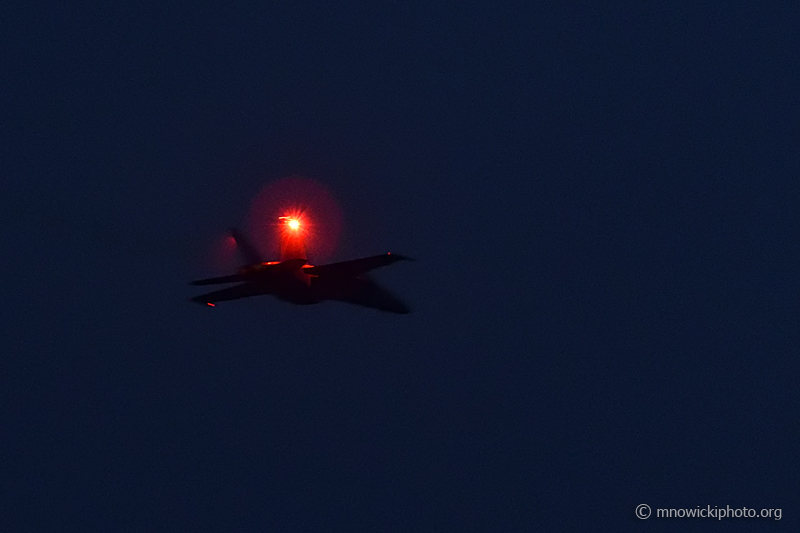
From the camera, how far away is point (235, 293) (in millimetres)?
55938

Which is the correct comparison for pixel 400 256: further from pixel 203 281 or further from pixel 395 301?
pixel 395 301

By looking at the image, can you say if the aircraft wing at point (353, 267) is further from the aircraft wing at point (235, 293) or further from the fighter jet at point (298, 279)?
the aircraft wing at point (235, 293)

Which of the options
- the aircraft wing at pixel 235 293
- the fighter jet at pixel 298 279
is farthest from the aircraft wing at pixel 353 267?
the aircraft wing at pixel 235 293

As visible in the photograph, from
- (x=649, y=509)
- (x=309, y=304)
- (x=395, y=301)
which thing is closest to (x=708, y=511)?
(x=649, y=509)

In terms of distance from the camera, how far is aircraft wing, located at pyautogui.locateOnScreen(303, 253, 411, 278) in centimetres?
4831

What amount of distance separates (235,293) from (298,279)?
4.31m

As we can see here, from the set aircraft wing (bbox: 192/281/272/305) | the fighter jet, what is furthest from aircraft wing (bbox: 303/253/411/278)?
aircraft wing (bbox: 192/281/272/305)

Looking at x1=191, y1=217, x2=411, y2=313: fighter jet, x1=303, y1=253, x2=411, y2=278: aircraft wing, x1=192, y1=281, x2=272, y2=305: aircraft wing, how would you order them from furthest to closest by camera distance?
x1=192, y1=281, x2=272, y2=305: aircraft wing → x1=191, y1=217, x2=411, y2=313: fighter jet → x1=303, y1=253, x2=411, y2=278: aircraft wing

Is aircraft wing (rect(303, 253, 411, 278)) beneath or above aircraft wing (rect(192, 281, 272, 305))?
above

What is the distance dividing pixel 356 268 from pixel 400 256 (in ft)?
16.5

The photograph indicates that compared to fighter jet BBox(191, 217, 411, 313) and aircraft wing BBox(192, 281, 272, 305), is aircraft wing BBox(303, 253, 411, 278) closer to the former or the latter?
fighter jet BBox(191, 217, 411, 313)

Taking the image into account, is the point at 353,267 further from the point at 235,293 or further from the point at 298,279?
the point at 235,293

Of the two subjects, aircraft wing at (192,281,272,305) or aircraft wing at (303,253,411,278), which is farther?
aircraft wing at (192,281,272,305)

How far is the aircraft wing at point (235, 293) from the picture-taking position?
181ft
